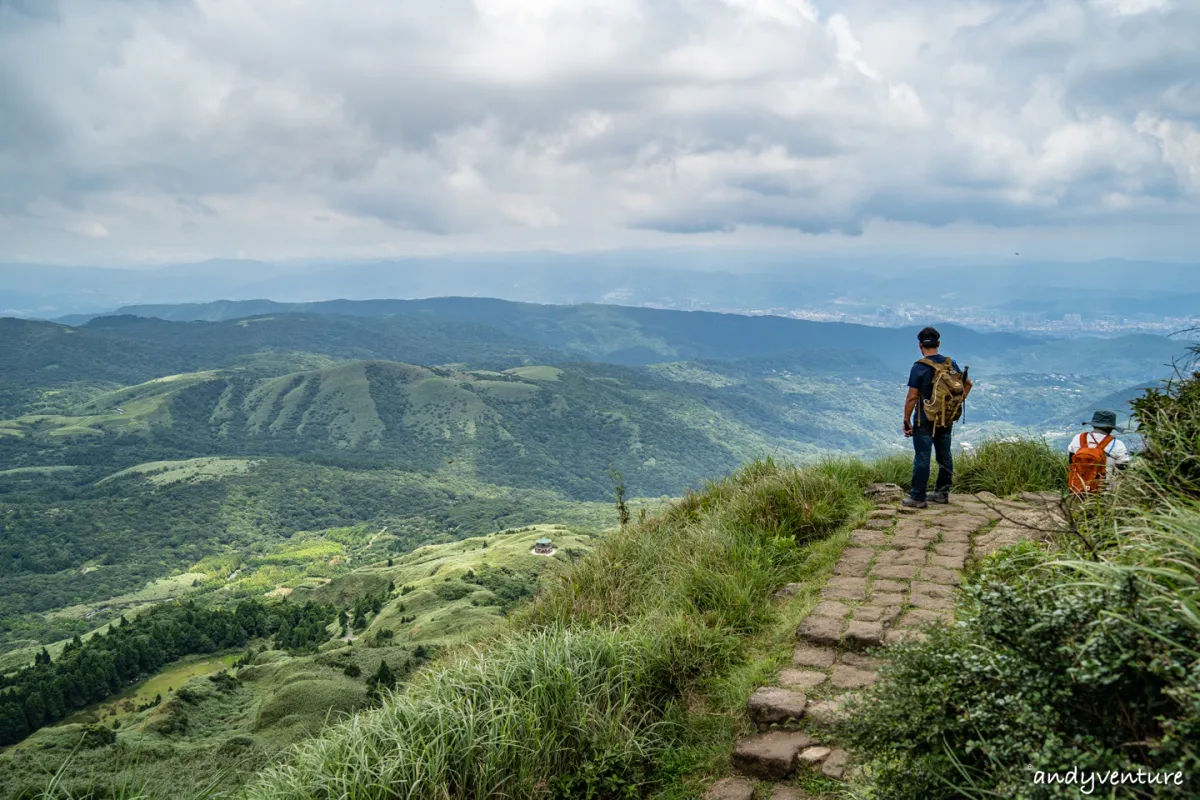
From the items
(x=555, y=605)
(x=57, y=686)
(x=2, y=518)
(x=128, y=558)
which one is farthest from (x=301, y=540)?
(x=555, y=605)

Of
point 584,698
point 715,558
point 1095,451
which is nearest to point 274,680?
point 715,558

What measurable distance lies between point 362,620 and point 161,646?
17.3 meters

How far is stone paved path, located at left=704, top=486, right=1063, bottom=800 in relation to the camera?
379cm

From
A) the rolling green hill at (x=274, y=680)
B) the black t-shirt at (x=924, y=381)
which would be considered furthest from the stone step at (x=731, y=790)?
the black t-shirt at (x=924, y=381)

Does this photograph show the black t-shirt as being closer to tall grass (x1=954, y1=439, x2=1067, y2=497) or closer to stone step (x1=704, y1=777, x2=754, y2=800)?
tall grass (x1=954, y1=439, x2=1067, y2=497)

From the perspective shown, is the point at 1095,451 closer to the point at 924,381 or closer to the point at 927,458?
the point at 927,458

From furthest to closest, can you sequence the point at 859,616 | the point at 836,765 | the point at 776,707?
the point at 859,616 → the point at 776,707 → the point at 836,765

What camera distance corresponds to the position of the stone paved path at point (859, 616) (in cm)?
379

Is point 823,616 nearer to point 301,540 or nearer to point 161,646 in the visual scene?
point 161,646

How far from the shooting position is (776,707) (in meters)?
4.12

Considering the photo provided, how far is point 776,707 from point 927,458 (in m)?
5.00

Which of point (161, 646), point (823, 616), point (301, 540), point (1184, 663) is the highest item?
point (1184, 663)

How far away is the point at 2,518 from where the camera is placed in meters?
134

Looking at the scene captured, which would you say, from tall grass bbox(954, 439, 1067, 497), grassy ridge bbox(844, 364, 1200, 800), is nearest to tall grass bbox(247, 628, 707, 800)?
grassy ridge bbox(844, 364, 1200, 800)
